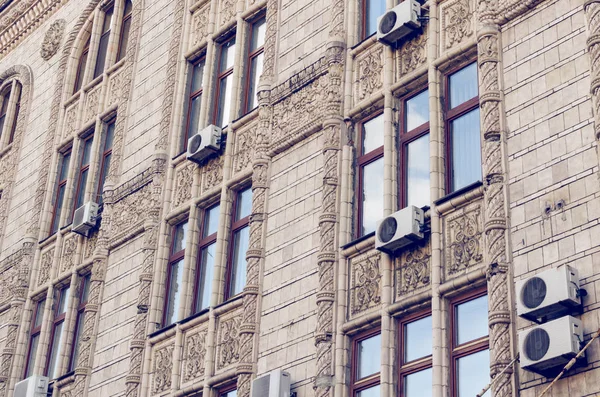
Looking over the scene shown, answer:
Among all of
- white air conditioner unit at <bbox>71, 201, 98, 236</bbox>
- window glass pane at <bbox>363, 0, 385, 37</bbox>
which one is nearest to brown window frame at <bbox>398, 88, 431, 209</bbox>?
window glass pane at <bbox>363, 0, 385, 37</bbox>

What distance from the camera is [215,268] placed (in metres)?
20.0

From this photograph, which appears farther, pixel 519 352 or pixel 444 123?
pixel 444 123

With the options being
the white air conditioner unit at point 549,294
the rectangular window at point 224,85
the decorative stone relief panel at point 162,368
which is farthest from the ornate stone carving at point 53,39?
the white air conditioner unit at point 549,294

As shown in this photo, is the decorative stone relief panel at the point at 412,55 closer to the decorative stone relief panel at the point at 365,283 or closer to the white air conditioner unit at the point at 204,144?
the decorative stone relief panel at the point at 365,283

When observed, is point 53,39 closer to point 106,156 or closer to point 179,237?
point 106,156

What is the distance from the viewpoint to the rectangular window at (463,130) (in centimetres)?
1638

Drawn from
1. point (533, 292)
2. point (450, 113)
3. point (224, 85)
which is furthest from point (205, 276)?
point (533, 292)

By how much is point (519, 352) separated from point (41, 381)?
12626 millimetres

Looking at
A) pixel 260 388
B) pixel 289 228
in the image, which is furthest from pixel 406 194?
pixel 260 388

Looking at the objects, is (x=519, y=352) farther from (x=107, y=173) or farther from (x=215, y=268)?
(x=107, y=173)

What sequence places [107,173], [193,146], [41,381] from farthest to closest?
[107,173] → [41,381] → [193,146]

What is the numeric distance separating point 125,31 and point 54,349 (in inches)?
311

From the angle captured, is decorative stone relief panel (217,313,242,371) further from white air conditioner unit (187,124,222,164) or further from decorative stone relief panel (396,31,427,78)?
decorative stone relief panel (396,31,427,78)

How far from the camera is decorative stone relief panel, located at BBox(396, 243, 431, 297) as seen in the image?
52.2 feet
